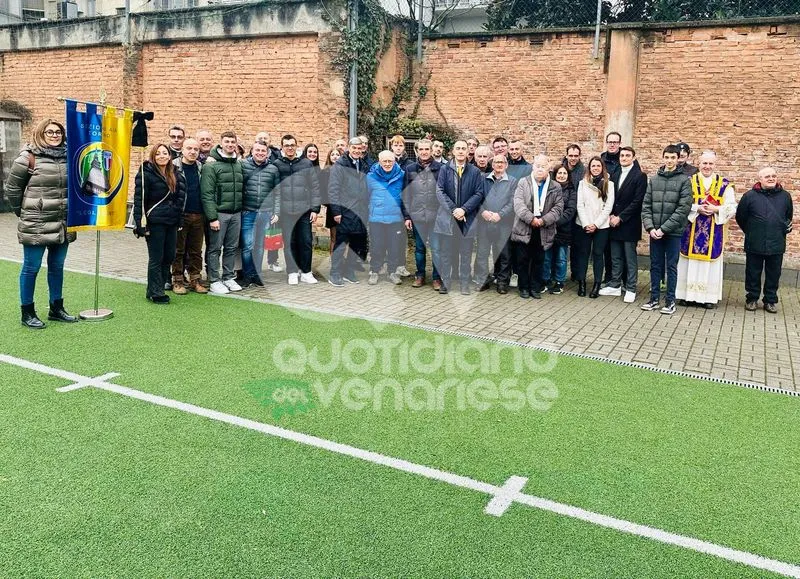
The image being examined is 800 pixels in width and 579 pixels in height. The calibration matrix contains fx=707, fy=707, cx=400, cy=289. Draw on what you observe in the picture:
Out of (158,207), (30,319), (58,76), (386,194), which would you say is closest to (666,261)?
(386,194)

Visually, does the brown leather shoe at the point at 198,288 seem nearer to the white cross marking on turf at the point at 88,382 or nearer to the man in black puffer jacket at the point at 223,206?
the man in black puffer jacket at the point at 223,206

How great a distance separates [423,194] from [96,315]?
4.51 metres

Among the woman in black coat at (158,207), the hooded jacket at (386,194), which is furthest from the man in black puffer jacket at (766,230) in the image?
the woman in black coat at (158,207)

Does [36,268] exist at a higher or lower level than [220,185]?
lower

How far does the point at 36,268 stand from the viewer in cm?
718

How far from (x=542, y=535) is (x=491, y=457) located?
0.97 metres

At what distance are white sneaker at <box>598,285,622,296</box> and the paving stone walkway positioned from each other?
226 mm

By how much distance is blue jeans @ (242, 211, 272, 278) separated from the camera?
9812mm

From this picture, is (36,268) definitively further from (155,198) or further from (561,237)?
(561,237)

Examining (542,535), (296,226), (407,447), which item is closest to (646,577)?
(542,535)

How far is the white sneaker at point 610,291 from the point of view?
988 centimetres

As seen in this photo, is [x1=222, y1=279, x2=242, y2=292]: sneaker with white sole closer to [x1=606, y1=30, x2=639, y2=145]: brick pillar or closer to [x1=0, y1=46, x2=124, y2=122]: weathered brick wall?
[x1=606, y1=30, x2=639, y2=145]: brick pillar


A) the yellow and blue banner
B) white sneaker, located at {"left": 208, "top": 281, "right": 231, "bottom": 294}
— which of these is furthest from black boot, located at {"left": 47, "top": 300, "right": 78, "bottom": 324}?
white sneaker, located at {"left": 208, "top": 281, "right": 231, "bottom": 294}

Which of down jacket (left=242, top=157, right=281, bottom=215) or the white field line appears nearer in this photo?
the white field line
